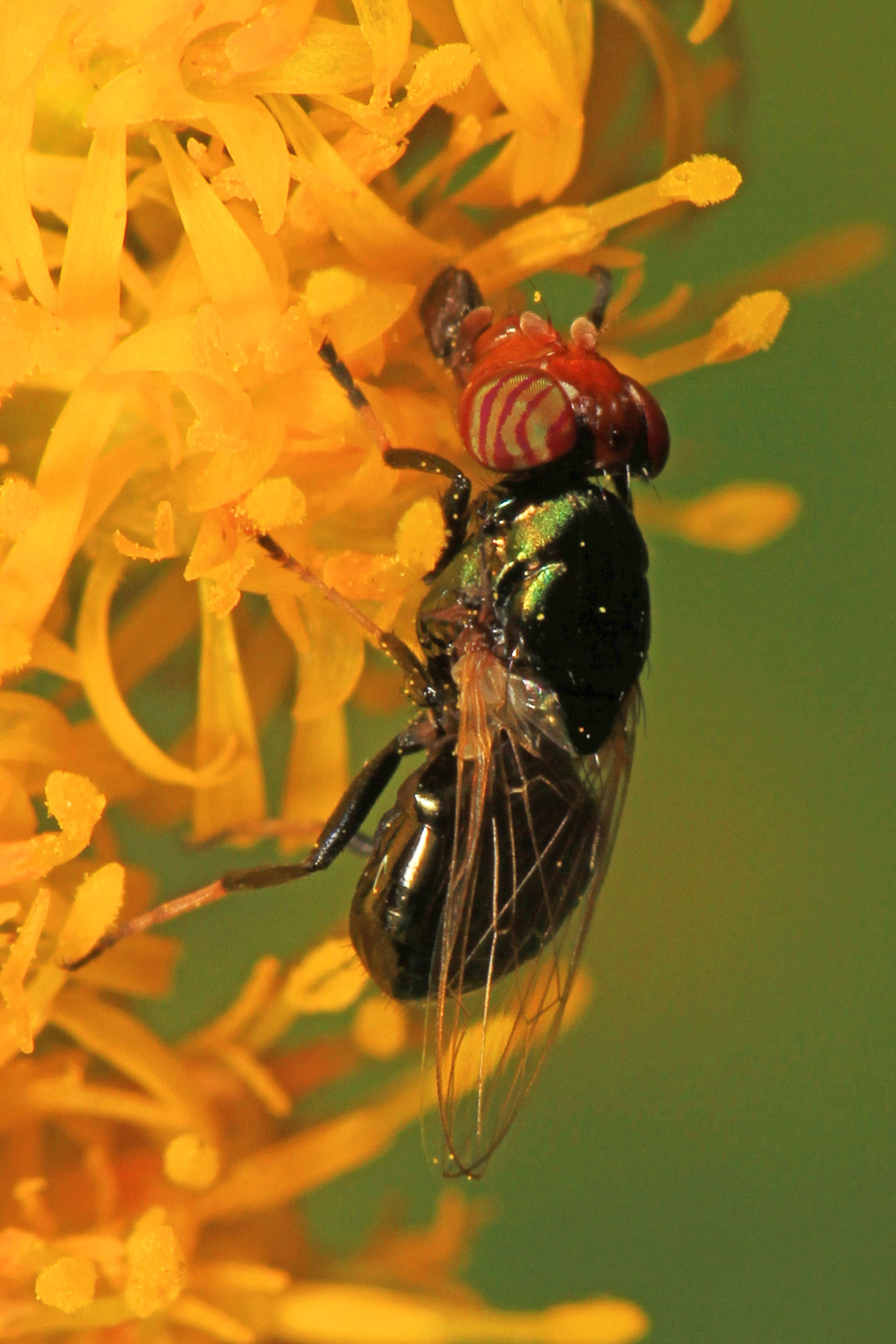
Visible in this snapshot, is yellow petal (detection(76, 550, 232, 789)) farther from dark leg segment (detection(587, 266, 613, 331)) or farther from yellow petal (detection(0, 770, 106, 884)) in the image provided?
dark leg segment (detection(587, 266, 613, 331))

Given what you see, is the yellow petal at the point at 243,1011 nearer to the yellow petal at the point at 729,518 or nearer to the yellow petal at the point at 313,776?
the yellow petal at the point at 313,776

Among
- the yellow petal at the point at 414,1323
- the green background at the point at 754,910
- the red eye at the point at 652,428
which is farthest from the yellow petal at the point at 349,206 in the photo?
the yellow petal at the point at 414,1323

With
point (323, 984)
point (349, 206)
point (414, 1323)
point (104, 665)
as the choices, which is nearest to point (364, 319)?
point (349, 206)

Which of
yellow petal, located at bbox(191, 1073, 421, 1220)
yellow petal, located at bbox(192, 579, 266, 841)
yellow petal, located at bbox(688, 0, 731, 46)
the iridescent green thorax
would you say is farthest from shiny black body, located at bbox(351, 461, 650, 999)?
yellow petal, located at bbox(688, 0, 731, 46)

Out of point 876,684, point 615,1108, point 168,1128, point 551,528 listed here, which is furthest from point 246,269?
point 615,1108

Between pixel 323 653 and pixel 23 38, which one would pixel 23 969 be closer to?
pixel 323 653
